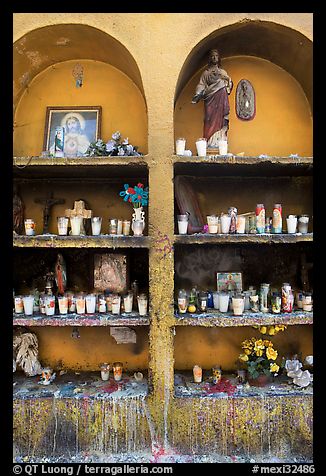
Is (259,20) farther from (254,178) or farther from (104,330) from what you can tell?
(104,330)

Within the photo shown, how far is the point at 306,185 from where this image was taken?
423cm

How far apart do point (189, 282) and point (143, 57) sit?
2.46 metres

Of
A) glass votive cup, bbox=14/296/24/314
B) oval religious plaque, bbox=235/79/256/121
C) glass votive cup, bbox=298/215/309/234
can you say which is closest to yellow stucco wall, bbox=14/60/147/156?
oval religious plaque, bbox=235/79/256/121

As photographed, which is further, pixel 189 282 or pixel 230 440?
pixel 189 282

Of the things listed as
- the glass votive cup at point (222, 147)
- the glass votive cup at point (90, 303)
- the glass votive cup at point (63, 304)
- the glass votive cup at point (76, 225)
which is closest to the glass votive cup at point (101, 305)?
the glass votive cup at point (90, 303)

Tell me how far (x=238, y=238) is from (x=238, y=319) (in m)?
0.79

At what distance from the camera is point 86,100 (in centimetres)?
420

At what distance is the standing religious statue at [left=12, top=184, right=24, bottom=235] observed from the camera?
13.0 feet

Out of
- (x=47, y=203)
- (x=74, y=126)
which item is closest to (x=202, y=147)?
(x=74, y=126)

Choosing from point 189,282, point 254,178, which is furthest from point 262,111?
point 189,282

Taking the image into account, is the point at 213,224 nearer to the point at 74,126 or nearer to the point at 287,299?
the point at 287,299

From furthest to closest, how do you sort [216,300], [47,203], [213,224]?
[47,203] → [216,300] → [213,224]

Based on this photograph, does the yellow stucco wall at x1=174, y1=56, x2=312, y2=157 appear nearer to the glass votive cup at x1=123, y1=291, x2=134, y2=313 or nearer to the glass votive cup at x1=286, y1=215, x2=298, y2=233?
the glass votive cup at x1=286, y1=215, x2=298, y2=233

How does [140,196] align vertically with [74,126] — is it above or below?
below
